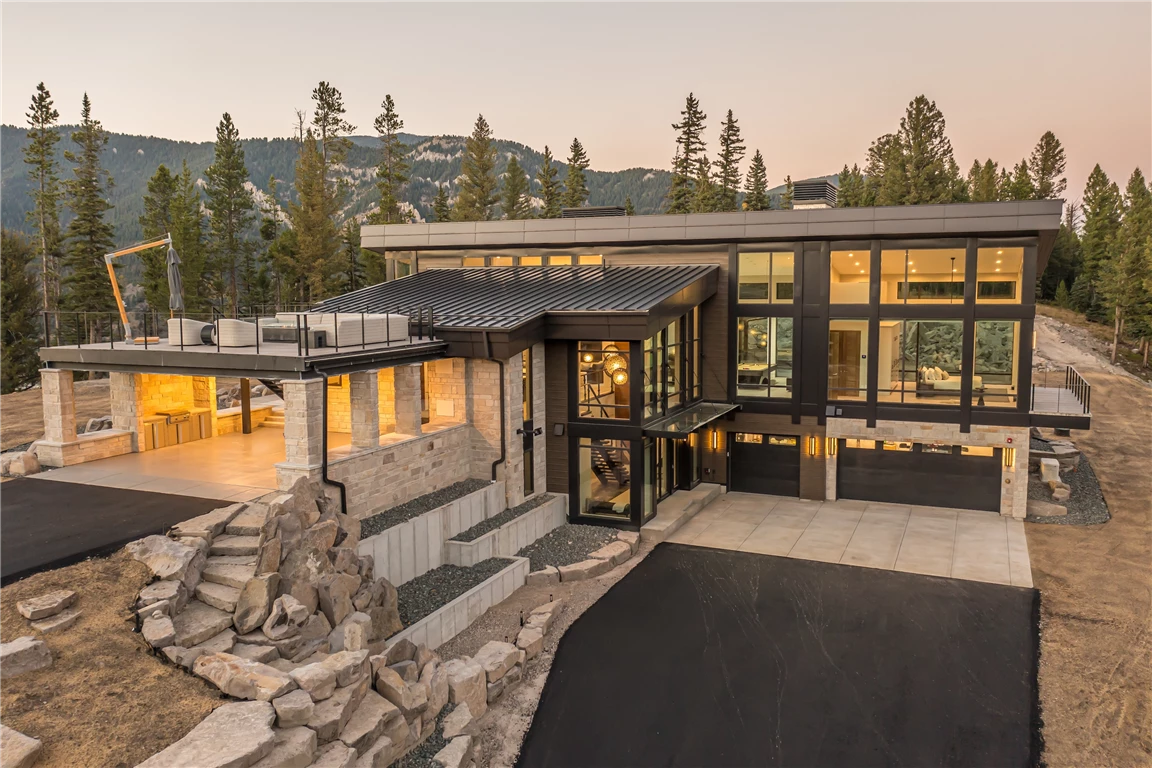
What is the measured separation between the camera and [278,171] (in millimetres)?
147250

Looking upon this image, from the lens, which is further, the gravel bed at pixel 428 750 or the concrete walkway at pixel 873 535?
the concrete walkway at pixel 873 535

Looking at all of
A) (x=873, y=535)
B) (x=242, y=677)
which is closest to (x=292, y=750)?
(x=242, y=677)

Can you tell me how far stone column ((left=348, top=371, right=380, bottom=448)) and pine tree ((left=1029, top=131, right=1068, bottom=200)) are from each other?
78.7 metres

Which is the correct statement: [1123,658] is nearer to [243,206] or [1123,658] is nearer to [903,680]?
[903,680]

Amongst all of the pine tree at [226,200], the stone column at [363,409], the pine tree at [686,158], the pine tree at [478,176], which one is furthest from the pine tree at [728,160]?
the stone column at [363,409]

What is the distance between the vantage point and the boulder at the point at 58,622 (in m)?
8.20

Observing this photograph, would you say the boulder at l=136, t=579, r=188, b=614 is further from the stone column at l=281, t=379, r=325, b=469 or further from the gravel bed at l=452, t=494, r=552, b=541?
the gravel bed at l=452, t=494, r=552, b=541

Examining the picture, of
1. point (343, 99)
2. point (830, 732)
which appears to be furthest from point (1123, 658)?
point (343, 99)

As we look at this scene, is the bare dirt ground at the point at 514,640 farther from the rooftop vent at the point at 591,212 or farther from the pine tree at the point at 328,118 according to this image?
the pine tree at the point at 328,118

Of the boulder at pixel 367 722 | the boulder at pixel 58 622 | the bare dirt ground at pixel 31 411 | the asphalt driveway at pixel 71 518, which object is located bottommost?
Answer: the boulder at pixel 367 722

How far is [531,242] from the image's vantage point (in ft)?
72.5

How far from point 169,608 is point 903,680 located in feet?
34.2

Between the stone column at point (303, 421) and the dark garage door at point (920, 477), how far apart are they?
14.4m

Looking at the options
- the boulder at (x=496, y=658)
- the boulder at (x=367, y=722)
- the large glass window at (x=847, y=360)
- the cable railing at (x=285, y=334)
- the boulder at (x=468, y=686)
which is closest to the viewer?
the boulder at (x=367, y=722)
